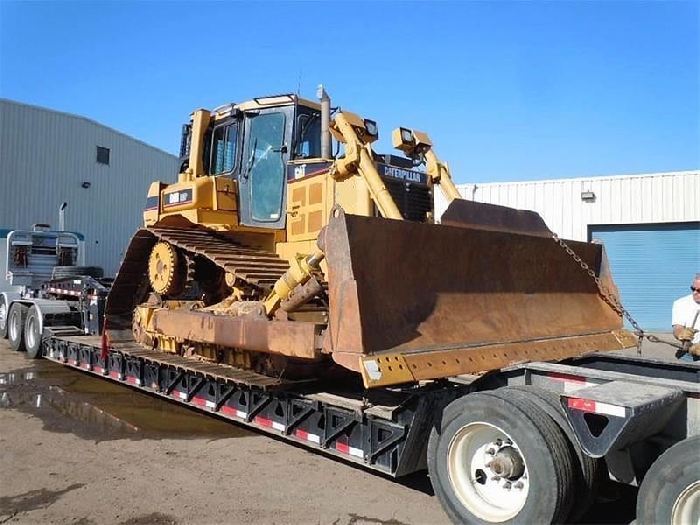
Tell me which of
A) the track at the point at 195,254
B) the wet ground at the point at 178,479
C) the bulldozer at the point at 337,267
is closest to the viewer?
the wet ground at the point at 178,479

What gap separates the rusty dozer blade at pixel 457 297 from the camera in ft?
13.7

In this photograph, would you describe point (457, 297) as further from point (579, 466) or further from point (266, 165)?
point (266, 165)

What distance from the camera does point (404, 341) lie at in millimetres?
4285

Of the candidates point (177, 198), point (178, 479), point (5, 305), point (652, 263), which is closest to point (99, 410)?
point (177, 198)

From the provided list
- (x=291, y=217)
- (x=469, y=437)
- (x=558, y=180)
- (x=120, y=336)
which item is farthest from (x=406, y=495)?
(x=558, y=180)

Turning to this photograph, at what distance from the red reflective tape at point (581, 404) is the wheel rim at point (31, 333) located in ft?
34.0

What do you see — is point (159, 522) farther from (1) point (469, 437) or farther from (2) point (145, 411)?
(2) point (145, 411)

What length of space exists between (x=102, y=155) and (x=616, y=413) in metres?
24.5

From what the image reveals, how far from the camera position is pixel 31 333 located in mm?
11164

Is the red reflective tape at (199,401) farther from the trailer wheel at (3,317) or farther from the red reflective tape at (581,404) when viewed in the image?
the trailer wheel at (3,317)

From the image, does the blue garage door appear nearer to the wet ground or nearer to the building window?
the wet ground

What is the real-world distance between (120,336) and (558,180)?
1262cm

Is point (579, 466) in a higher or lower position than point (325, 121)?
lower

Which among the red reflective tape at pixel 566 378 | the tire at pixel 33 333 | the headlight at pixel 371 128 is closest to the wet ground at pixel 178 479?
the red reflective tape at pixel 566 378
